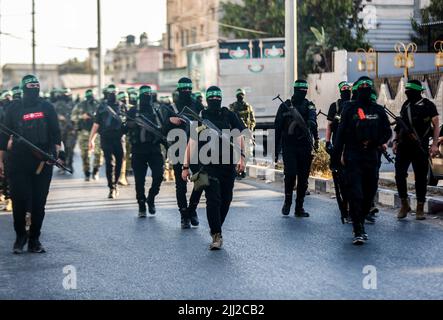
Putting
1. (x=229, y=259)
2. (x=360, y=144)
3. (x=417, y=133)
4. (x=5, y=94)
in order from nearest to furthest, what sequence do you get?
(x=229, y=259) < (x=360, y=144) < (x=417, y=133) < (x=5, y=94)

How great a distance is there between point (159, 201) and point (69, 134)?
7.89 metres

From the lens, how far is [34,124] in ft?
33.0

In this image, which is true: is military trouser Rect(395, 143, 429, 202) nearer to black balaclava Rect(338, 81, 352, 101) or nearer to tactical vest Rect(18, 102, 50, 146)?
black balaclava Rect(338, 81, 352, 101)

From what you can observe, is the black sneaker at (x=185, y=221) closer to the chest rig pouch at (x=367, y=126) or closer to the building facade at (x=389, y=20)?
Answer: the chest rig pouch at (x=367, y=126)

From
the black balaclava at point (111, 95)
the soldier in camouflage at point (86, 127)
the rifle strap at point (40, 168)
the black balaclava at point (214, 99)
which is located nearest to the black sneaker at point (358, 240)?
the black balaclava at point (214, 99)

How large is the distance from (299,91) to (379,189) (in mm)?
2880

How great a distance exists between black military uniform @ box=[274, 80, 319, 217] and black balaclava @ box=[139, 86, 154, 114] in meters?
1.89

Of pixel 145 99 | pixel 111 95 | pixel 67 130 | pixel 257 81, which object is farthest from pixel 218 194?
pixel 257 81

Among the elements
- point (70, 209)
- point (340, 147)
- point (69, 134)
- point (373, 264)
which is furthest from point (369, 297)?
point (69, 134)

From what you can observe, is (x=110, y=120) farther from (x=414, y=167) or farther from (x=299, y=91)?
(x=414, y=167)

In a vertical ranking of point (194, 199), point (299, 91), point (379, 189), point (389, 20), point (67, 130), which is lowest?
point (379, 189)

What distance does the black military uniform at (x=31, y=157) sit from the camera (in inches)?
396
